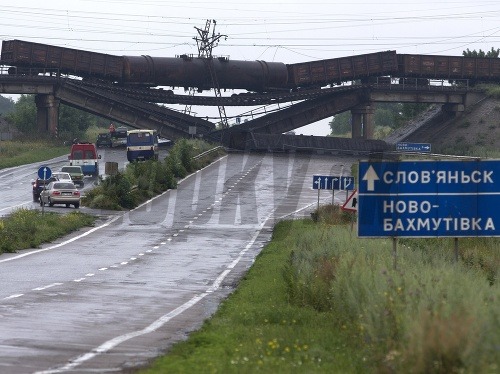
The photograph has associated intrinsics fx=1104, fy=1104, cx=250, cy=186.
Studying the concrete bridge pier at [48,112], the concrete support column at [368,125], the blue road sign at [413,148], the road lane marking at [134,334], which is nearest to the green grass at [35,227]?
the road lane marking at [134,334]

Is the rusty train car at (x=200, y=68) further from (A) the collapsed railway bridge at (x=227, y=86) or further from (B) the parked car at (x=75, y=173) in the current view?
(B) the parked car at (x=75, y=173)

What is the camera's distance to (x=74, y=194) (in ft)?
190

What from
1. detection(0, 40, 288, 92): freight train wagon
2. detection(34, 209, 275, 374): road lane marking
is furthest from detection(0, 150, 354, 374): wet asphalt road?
detection(0, 40, 288, 92): freight train wagon

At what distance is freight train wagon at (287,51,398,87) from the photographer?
10638 centimetres

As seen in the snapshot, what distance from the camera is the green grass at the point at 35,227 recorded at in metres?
38.1

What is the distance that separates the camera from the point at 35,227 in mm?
42188

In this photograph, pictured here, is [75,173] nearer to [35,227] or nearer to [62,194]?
[62,194]

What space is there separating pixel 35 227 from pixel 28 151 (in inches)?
2253

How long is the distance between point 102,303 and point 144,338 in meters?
5.39

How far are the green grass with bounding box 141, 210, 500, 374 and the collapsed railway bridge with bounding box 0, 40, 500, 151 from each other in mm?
73993

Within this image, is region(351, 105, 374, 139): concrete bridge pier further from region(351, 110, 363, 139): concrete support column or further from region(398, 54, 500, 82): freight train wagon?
region(398, 54, 500, 82): freight train wagon

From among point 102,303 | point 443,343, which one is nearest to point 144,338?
point 102,303

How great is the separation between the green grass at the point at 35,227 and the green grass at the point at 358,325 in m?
17.4

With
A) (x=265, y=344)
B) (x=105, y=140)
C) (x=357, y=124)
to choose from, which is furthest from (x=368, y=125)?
(x=265, y=344)
